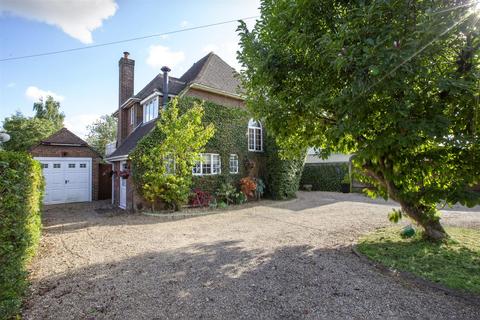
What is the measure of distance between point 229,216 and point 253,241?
369 cm

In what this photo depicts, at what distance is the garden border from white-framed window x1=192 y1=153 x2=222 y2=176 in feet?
28.7

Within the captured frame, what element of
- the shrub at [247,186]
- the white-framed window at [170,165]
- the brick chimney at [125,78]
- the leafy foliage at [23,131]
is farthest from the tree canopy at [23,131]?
the shrub at [247,186]

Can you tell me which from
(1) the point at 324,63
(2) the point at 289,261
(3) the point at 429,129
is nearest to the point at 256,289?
(2) the point at 289,261

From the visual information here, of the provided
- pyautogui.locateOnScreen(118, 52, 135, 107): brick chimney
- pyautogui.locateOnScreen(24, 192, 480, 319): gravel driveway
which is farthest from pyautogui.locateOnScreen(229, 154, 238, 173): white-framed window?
pyautogui.locateOnScreen(118, 52, 135, 107): brick chimney

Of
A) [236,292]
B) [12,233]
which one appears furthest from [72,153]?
[236,292]

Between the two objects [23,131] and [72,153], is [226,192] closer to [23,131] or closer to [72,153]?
[72,153]

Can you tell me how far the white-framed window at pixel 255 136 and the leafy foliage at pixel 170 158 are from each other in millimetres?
4276

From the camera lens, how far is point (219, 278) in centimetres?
418

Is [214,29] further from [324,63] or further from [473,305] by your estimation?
[473,305]

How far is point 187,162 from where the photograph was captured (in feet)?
36.7

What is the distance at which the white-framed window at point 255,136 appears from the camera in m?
14.8

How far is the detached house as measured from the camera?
40.5 feet

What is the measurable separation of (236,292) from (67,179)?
15322 mm

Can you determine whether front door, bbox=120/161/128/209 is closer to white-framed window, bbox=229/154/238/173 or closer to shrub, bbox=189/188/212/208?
shrub, bbox=189/188/212/208
